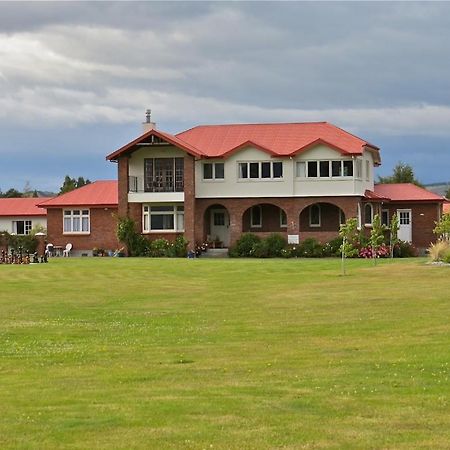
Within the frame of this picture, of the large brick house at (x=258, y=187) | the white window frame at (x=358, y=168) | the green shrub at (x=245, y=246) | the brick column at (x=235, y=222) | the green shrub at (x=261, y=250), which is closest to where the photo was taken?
the green shrub at (x=261, y=250)

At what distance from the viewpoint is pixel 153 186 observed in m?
57.7

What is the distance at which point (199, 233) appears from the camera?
57031 mm

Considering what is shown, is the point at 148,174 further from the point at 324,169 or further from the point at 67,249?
the point at 324,169

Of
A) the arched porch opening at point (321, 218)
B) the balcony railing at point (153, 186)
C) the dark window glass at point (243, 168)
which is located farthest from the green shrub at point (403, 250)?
the balcony railing at point (153, 186)

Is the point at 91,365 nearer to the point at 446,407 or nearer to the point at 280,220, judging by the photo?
the point at 446,407

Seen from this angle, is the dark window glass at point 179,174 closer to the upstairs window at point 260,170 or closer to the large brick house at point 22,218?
the upstairs window at point 260,170

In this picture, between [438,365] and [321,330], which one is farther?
[321,330]

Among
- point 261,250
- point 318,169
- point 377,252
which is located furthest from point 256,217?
point 377,252

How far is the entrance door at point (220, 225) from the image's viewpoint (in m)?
59.1

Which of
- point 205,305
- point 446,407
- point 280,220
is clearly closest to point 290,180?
point 280,220

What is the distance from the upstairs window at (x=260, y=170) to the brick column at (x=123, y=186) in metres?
6.81

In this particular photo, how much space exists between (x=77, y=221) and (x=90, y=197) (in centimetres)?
193

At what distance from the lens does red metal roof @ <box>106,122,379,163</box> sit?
5600cm

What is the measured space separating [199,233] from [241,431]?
47.0 metres
